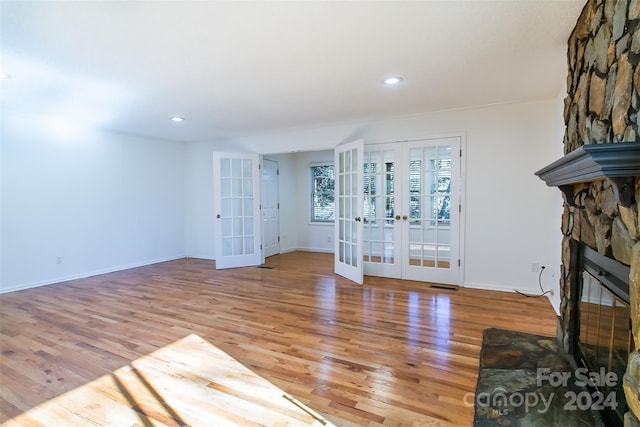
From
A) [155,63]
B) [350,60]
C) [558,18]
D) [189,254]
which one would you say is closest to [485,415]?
[558,18]

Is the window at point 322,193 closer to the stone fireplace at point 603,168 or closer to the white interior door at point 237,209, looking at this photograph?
the white interior door at point 237,209

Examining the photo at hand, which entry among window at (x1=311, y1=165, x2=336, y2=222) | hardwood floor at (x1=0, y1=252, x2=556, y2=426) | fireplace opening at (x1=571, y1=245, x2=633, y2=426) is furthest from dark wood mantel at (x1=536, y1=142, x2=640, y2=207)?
window at (x1=311, y1=165, x2=336, y2=222)

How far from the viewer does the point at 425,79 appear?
10.0 ft

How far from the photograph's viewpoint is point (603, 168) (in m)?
1.10

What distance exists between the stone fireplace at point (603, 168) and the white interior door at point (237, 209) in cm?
462

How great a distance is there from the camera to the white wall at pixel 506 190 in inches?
148

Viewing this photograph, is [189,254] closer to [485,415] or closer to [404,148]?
[404,148]

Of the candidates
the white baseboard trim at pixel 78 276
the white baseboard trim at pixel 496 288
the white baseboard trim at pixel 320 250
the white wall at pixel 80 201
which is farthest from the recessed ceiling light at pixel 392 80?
the white baseboard trim at pixel 78 276

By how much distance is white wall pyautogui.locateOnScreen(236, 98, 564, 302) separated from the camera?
3.75 m

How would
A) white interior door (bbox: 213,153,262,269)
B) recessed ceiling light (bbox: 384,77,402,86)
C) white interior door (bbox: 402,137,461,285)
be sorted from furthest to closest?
white interior door (bbox: 213,153,262,269)
white interior door (bbox: 402,137,461,285)
recessed ceiling light (bbox: 384,77,402,86)

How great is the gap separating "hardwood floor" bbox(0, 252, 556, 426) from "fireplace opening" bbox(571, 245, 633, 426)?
64 centimetres

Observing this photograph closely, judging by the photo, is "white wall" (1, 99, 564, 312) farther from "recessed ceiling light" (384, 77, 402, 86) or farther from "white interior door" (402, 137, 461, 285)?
"recessed ceiling light" (384, 77, 402, 86)

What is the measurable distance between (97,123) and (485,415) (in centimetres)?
573

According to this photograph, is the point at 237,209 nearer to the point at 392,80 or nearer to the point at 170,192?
the point at 170,192
